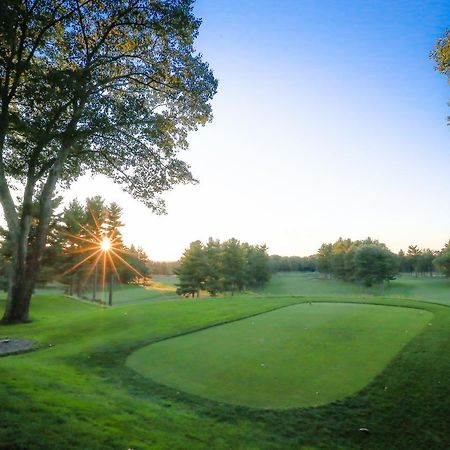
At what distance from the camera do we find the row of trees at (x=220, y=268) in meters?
50.3

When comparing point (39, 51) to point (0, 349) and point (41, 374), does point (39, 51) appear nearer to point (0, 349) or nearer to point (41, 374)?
point (0, 349)

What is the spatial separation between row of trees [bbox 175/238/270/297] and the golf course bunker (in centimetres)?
3708

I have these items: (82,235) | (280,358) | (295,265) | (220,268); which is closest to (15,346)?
(280,358)

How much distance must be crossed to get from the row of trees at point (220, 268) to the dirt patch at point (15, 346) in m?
38.6

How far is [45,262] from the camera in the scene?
126ft

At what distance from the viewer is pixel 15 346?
10453mm

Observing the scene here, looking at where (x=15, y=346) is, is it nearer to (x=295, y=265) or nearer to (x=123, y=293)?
(x=123, y=293)

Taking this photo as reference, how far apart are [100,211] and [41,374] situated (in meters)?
37.6

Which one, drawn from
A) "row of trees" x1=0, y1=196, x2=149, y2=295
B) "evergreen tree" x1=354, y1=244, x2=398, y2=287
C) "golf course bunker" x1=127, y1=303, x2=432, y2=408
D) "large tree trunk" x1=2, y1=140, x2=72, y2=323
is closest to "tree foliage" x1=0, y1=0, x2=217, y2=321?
"large tree trunk" x1=2, y1=140, x2=72, y2=323

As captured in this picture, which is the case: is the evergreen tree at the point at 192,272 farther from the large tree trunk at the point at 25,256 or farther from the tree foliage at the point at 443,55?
the tree foliage at the point at 443,55

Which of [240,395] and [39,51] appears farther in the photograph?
[39,51]

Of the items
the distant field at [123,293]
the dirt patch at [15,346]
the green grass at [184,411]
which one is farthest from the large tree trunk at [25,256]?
the distant field at [123,293]

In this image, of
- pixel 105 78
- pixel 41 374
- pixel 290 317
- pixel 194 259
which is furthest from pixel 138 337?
pixel 194 259

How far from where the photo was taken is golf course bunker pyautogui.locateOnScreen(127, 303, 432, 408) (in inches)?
264
